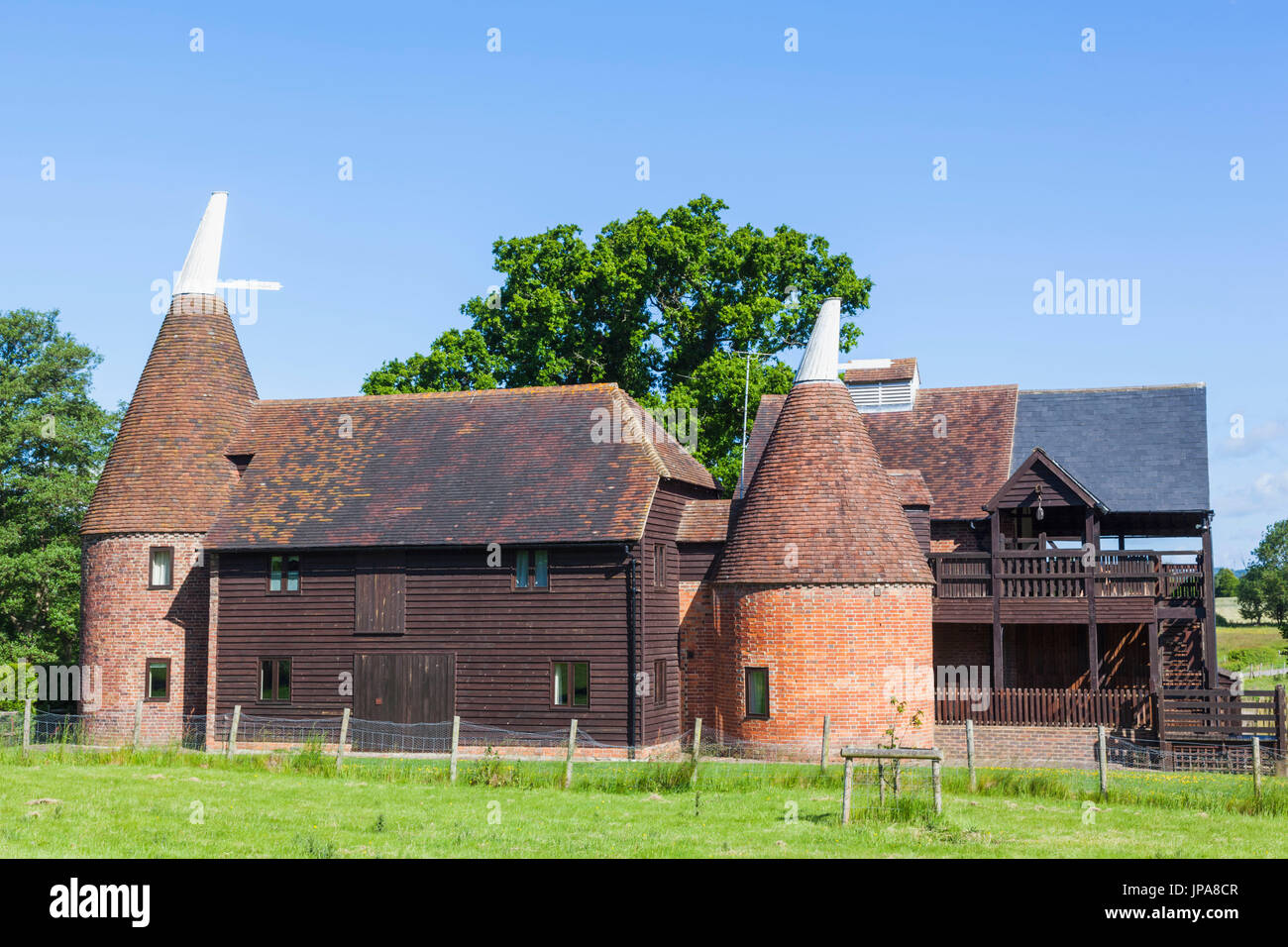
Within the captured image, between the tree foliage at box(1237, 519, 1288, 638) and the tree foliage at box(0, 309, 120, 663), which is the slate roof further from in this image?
the tree foliage at box(1237, 519, 1288, 638)

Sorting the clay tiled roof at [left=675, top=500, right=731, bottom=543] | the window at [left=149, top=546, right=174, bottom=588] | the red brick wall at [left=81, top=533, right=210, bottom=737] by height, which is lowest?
the red brick wall at [left=81, top=533, right=210, bottom=737]

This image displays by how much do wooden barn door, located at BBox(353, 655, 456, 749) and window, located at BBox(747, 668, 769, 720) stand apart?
6677 millimetres

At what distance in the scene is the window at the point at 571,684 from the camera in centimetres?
2774

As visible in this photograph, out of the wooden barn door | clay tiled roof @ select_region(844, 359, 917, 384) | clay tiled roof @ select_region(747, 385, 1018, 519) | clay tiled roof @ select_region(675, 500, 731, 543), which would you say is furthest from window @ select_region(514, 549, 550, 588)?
clay tiled roof @ select_region(844, 359, 917, 384)

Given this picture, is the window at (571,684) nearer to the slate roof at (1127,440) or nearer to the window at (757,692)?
the window at (757,692)

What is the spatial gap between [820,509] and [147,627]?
16.5 metres

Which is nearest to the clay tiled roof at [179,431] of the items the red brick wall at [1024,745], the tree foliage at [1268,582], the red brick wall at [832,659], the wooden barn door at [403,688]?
the wooden barn door at [403,688]

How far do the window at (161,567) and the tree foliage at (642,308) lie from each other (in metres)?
14.9

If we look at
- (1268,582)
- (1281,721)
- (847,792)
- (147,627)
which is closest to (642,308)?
(147,627)

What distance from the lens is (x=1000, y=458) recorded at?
108 feet

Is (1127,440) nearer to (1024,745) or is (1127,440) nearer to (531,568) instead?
(1024,745)

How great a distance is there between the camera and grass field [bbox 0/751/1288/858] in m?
14.2

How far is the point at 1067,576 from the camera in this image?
2875 cm
